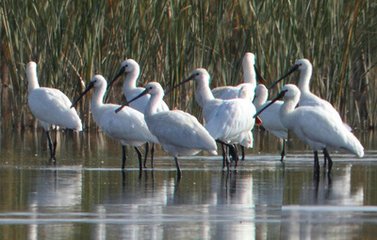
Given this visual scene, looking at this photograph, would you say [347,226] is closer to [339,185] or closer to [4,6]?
[339,185]

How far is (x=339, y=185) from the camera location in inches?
541

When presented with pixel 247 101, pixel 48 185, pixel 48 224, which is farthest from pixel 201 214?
pixel 247 101

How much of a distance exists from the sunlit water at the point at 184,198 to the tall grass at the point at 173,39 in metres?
3.37

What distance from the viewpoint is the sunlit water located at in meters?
9.88

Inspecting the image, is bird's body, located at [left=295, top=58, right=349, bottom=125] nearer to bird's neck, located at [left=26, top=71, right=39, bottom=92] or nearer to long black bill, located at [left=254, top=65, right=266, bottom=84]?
long black bill, located at [left=254, top=65, right=266, bottom=84]

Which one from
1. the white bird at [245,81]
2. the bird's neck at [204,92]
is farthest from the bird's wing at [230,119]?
the white bird at [245,81]

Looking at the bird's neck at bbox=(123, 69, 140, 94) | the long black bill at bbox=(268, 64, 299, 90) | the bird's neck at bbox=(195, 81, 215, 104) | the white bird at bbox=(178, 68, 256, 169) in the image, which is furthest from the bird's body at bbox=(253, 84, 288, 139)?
the bird's neck at bbox=(123, 69, 140, 94)

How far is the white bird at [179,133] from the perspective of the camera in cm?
1474

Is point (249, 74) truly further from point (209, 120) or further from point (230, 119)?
Result: point (230, 119)

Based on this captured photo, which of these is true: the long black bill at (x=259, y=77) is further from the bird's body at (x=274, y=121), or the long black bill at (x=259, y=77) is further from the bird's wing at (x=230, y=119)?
the bird's wing at (x=230, y=119)

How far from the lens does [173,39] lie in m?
21.7

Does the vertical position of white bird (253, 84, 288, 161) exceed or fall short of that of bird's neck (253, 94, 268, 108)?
it falls short

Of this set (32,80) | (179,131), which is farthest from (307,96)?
(32,80)

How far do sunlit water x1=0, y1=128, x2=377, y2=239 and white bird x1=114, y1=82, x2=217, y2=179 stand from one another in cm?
29
